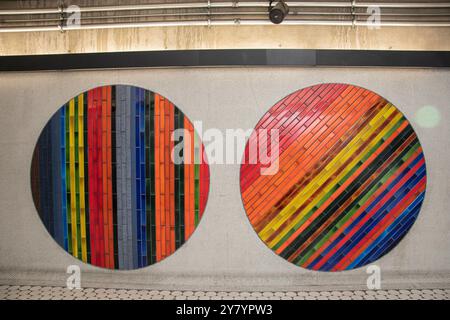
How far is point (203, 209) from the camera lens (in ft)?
11.5

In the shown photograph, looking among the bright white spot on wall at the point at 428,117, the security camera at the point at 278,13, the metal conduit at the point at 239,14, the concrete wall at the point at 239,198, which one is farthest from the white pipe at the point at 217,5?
the bright white spot on wall at the point at 428,117

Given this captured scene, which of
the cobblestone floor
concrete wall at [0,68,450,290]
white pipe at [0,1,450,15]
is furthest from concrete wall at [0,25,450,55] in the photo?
the cobblestone floor

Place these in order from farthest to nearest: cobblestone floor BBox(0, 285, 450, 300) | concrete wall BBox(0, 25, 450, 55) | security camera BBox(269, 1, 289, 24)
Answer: concrete wall BBox(0, 25, 450, 55) → cobblestone floor BBox(0, 285, 450, 300) → security camera BBox(269, 1, 289, 24)

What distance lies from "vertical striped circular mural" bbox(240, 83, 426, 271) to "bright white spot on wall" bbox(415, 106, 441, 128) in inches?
7.3

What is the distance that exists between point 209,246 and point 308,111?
7.17ft

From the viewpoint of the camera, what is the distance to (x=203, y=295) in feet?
11.2

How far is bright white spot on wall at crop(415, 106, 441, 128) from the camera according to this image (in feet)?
11.4

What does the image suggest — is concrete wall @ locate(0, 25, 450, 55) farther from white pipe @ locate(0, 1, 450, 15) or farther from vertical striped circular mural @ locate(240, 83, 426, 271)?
vertical striped circular mural @ locate(240, 83, 426, 271)

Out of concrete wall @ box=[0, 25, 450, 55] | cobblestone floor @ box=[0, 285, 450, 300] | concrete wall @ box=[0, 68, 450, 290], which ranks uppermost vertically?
concrete wall @ box=[0, 25, 450, 55]

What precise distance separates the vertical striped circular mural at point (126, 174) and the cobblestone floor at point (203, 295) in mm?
350

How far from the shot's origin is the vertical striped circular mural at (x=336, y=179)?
3.42 meters

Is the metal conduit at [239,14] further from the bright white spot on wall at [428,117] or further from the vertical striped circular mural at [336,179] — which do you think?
the bright white spot on wall at [428,117]
